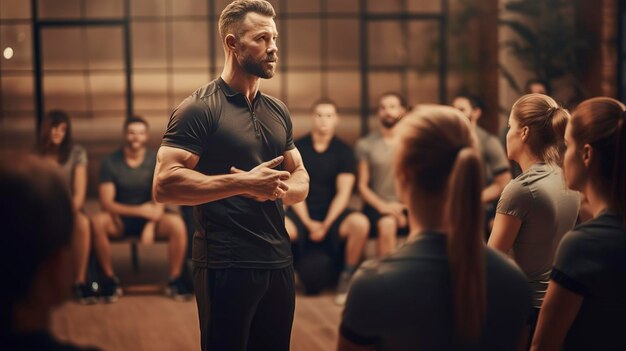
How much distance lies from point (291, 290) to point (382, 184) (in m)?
3.19

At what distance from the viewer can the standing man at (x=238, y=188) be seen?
242cm

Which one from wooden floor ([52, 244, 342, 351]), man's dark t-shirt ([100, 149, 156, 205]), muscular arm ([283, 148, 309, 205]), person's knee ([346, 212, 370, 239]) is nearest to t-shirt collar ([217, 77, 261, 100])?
muscular arm ([283, 148, 309, 205])

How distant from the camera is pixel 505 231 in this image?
7.57ft

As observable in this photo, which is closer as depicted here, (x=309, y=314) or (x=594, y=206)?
(x=594, y=206)

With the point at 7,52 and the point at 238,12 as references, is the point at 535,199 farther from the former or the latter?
the point at 7,52

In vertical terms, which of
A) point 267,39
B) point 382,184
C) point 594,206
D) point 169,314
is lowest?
point 169,314

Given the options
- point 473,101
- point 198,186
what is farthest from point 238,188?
point 473,101

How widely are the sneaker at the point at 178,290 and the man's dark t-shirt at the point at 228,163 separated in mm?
2988

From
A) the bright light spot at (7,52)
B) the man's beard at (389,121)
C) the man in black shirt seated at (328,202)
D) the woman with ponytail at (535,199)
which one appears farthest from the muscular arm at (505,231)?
the bright light spot at (7,52)

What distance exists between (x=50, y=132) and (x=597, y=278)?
4485mm

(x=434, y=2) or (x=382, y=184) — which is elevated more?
(x=434, y=2)

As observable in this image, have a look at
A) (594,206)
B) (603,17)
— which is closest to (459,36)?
(603,17)

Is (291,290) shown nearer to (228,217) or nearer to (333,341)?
(228,217)

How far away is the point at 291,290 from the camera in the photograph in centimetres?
254
